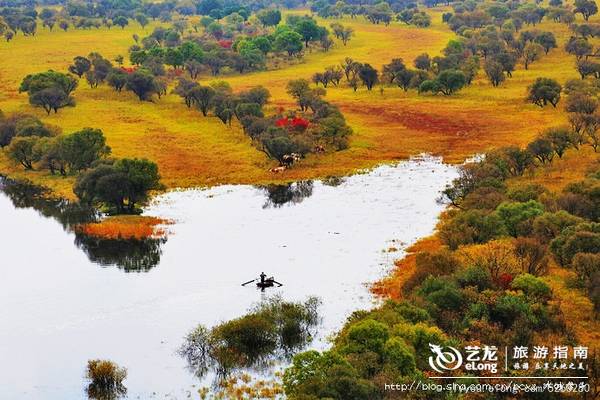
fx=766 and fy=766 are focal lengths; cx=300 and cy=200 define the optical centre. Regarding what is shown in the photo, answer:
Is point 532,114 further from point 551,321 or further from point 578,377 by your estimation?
point 578,377

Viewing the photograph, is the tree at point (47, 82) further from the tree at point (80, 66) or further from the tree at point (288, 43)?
the tree at point (288, 43)

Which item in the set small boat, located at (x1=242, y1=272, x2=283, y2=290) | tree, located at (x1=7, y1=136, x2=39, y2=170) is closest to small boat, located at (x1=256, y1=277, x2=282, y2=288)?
small boat, located at (x1=242, y1=272, x2=283, y2=290)

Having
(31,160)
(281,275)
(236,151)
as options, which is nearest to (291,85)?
(236,151)

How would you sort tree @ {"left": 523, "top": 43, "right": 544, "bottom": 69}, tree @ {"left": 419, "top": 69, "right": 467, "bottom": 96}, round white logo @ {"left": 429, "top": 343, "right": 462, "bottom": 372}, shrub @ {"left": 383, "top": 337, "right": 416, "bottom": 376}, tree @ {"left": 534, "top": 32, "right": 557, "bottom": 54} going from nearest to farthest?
shrub @ {"left": 383, "top": 337, "right": 416, "bottom": 376} → round white logo @ {"left": 429, "top": 343, "right": 462, "bottom": 372} → tree @ {"left": 419, "top": 69, "right": 467, "bottom": 96} → tree @ {"left": 523, "top": 43, "right": 544, "bottom": 69} → tree @ {"left": 534, "top": 32, "right": 557, "bottom": 54}

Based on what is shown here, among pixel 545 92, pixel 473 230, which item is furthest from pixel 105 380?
pixel 545 92

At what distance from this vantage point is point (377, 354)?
39.4 m

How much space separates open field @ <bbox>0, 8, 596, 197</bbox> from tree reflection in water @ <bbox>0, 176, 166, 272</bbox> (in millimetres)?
2941

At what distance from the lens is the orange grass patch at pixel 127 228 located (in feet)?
231

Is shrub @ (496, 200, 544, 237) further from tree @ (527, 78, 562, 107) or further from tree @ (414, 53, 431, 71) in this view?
tree @ (414, 53, 431, 71)

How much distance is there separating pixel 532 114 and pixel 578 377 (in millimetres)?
85737

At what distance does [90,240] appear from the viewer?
69938 millimetres

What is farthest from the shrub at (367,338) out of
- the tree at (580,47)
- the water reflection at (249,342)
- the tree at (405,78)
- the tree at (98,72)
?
the tree at (580,47)

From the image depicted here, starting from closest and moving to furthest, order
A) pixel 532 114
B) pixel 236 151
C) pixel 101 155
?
pixel 101 155 → pixel 236 151 → pixel 532 114

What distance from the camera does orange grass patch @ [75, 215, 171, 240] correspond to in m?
70.5
